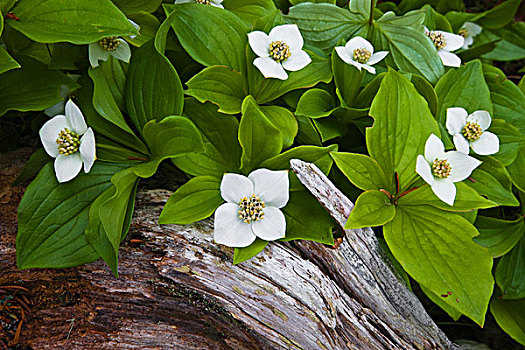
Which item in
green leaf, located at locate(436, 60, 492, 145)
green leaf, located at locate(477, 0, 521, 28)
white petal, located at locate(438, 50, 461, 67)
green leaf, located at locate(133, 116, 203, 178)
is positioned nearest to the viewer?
green leaf, located at locate(133, 116, 203, 178)

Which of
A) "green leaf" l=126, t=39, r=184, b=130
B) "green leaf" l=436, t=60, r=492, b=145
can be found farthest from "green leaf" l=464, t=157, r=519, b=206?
"green leaf" l=126, t=39, r=184, b=130

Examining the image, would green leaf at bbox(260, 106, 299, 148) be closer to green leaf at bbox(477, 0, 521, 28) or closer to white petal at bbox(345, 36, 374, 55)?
white petal at bbox(345, 36, 374, 55)

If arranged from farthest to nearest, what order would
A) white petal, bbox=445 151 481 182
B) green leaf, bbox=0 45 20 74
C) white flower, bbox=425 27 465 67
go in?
1. white flower, bbox=425 27 465 67
2. white petal, bbox=445 151 481 182
3. green leaf, bbox=0 45 20 74

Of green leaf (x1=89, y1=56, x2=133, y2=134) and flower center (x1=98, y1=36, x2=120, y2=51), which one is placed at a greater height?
flower center (x1=98, y1=36, x2=120, y2=51)

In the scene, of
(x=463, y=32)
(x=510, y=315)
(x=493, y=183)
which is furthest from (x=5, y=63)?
(x=463, y=32)

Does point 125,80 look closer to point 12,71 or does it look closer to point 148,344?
point 12,71

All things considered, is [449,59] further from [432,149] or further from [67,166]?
[67,166]

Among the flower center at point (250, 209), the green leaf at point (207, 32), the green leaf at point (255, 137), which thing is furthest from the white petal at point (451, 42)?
the flower center at point (250, 209)
